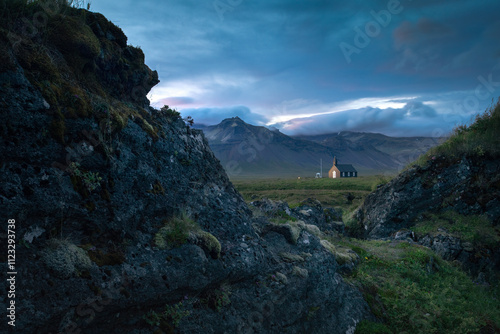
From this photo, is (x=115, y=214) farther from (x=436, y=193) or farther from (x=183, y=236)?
(x=436, y=193)

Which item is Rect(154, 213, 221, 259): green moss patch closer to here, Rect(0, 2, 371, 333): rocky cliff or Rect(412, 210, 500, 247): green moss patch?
Rect(0, 2, 371, 333): rocky cliff

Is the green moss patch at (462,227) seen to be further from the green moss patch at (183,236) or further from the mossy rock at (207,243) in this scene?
the green moss patch at (183,236)

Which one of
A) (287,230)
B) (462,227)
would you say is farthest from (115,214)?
(462,227)

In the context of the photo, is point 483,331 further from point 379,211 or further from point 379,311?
point 379,211

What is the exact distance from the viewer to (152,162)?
715 cm

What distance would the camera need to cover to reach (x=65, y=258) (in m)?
4.72

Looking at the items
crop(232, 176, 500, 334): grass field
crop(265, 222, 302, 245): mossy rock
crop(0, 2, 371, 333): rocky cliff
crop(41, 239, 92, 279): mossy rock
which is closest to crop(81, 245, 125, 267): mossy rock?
crop(0, 2, 371, 333): rocky cliff

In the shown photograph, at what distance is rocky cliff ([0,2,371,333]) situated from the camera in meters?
4.62

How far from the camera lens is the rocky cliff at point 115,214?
462 cm

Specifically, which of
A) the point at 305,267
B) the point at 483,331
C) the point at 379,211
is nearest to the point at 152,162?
the point at 305,267

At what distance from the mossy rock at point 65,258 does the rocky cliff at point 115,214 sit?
2 centimetres

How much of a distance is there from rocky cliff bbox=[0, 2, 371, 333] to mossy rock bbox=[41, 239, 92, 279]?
0.02 m

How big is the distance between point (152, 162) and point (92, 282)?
306 cm

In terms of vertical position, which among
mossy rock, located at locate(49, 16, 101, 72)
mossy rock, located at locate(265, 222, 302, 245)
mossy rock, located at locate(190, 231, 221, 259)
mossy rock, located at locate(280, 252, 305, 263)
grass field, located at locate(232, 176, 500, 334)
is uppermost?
mossy rock, located at locate(49, 16, 101, 72)
